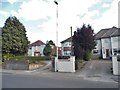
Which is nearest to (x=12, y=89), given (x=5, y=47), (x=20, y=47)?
(x=5, y=47)

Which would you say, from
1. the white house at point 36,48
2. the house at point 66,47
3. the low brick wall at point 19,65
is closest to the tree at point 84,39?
the low brick wall at point 19,65

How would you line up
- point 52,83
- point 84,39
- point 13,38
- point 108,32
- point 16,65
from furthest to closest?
point 108,32 < point 13,38 < point 84,39 < point 16,65 < point 52,83

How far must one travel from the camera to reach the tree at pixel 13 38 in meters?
51.8

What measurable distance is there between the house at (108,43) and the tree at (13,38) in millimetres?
18167

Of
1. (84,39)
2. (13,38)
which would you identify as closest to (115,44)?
(84,39)

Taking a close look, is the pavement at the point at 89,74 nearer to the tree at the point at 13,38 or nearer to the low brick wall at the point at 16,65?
the low brick wall at the point at 16,65

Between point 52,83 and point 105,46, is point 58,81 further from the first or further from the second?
point 105,46

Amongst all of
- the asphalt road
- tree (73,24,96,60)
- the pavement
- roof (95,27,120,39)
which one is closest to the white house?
roof (95,27,120,39)

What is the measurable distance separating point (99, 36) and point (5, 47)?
2445 centimetres

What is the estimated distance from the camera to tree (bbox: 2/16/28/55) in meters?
51.8

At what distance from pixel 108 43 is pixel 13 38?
22556 mm

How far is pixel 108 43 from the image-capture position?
57.0 meters

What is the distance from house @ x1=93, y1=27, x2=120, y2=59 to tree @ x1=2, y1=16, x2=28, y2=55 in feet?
59.6

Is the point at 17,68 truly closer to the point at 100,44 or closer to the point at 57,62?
the point at 57,62
